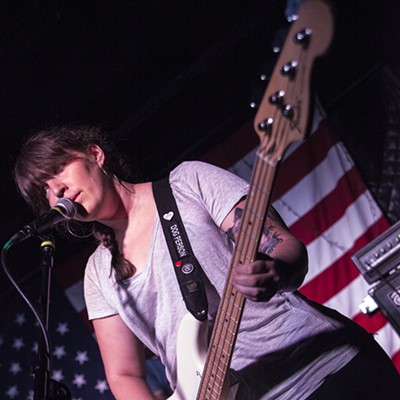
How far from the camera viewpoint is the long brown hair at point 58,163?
6.72ft

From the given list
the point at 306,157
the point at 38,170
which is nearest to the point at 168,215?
the point at 38,170

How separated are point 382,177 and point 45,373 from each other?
2.31m

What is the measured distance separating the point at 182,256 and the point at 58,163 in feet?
1.88

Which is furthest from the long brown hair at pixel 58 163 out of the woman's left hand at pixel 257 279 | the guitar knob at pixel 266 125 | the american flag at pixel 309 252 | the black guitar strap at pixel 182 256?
the american flag at pixel 309 252

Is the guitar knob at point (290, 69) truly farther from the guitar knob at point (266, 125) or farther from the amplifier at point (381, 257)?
the amplifier at point (381, 257)

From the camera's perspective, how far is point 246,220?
1490mm

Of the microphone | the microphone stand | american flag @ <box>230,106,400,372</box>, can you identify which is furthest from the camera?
american flag @ <box>230,106,400,372</box>

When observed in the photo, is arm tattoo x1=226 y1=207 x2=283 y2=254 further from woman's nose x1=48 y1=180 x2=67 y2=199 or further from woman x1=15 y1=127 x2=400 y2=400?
woman's nose x1=48 y1=180 x2=67 y2=199

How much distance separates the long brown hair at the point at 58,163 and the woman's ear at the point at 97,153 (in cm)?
2

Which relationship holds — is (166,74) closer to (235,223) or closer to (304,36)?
(235,223)

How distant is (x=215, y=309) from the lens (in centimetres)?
184

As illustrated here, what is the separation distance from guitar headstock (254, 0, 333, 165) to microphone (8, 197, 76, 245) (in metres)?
0.75

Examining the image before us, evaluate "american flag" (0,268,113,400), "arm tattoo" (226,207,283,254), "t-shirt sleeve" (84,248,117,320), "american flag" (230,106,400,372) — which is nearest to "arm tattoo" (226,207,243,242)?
"arm tattoo" (226,207,283,254)

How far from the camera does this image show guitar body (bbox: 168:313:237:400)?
5.79ft
